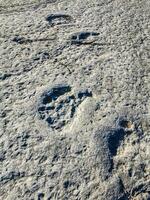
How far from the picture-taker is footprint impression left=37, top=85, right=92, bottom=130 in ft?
2.73

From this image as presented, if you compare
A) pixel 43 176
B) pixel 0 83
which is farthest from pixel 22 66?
pixel 43 176

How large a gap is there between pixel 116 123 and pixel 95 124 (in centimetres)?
4

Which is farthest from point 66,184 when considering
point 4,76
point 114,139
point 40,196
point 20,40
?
point 20,40

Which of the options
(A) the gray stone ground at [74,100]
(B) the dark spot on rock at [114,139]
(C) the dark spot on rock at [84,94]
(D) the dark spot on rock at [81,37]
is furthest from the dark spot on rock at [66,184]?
(D) the dark spot on rock at [81,37]

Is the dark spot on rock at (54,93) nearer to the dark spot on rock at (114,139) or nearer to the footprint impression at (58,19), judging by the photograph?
the dark spot on rock at (114,139)

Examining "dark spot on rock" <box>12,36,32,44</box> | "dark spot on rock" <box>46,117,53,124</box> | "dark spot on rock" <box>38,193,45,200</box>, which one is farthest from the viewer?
"dark spot on rock" <box>12,36,32,44</box>

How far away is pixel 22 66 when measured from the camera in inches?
A: 36.4

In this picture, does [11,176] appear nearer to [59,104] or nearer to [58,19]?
[59,104]

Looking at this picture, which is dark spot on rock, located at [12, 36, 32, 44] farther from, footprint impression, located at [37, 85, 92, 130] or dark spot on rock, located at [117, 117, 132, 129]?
dark spot on rock, located at [117, 117, 132, 129]

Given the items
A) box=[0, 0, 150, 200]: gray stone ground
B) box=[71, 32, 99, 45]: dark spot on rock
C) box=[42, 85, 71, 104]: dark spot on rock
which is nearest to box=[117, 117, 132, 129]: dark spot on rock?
box=[0, 0, 150, 200]: gray stone ground

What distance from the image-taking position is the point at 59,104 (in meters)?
0.87

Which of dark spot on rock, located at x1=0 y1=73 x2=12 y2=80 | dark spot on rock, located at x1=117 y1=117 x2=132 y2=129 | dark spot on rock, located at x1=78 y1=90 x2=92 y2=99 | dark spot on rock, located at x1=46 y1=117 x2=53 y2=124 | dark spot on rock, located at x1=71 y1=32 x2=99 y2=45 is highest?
dark spot on rock, located at x1=71 y1=32 x2=99 y2=45

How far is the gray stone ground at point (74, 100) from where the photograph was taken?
2.38ft

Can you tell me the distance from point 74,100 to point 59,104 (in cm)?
3
